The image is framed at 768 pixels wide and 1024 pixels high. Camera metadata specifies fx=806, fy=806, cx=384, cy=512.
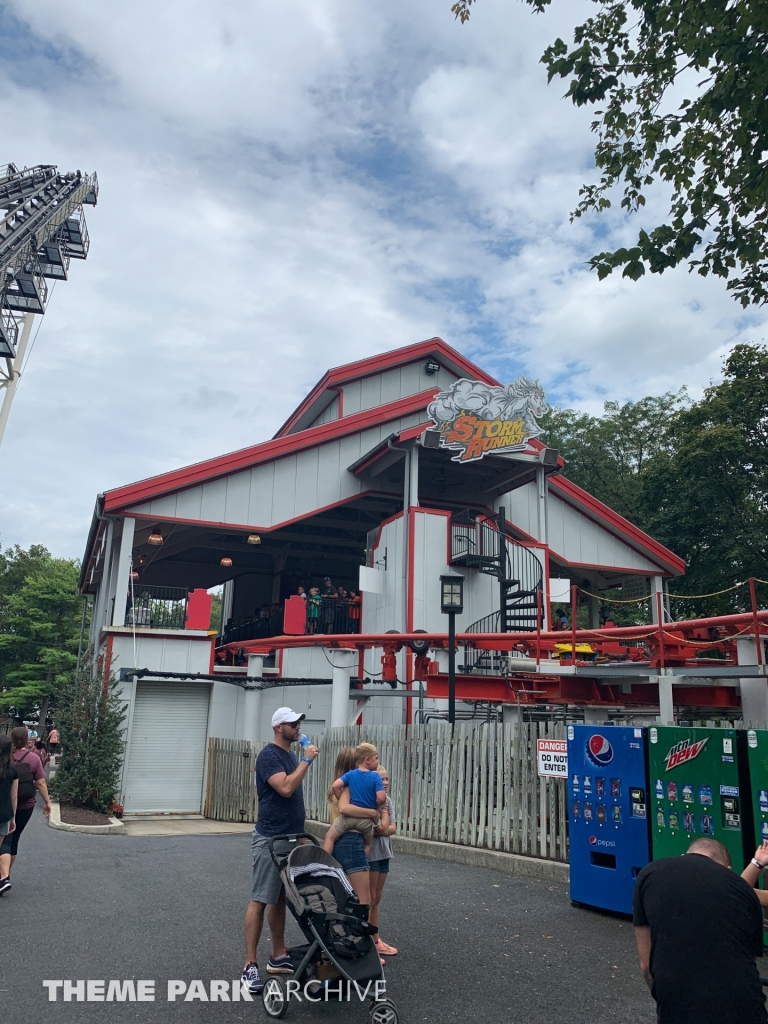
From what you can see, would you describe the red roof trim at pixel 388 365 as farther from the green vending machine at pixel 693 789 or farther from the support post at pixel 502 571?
the green vending machine at pixel 693 789

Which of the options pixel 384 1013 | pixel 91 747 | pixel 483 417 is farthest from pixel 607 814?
pixel 483 417

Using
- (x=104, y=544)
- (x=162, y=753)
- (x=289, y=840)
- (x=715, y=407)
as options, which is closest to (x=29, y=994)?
(x=289, y=840)

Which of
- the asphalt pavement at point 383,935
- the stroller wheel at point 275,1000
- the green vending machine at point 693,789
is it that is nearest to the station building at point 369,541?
the asphalt pavement at point 383,935

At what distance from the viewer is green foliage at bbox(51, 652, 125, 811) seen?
52.2 ft

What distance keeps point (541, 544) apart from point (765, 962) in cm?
1479

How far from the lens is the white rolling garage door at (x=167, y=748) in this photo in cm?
1741

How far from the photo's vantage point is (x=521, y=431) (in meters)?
19.8

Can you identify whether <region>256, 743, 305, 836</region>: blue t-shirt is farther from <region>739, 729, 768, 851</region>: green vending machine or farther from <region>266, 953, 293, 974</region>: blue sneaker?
<region>739, 729, 768, 851</region>: green vending machine

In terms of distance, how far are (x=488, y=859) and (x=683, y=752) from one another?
3.66m

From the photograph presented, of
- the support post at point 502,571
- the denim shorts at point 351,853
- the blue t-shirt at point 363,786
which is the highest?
the support post at point 502,571

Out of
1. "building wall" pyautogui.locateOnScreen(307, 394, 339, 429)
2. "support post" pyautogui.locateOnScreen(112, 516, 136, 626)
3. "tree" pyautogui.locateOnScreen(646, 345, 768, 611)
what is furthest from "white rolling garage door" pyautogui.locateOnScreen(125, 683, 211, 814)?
"tree" pyautogui.locateOnScreen(646, 345, 768, 611)

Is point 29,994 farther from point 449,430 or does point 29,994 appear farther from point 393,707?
point 449,430

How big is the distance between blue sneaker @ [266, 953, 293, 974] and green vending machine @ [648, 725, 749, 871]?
333 cm

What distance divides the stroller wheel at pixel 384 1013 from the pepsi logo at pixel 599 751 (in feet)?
12.8
